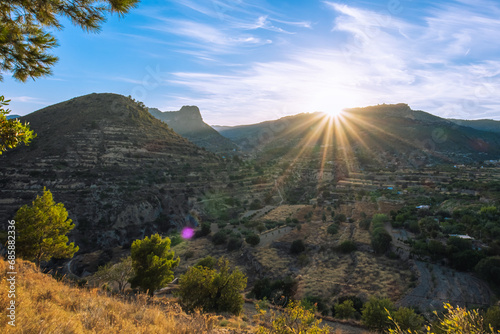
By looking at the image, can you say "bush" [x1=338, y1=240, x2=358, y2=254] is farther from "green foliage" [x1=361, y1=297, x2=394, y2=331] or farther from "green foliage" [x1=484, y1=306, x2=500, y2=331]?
"green foliage" [x1=484, y1=306, x2=500, y2=331]

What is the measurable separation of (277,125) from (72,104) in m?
141

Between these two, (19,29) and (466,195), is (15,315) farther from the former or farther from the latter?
(466,195)

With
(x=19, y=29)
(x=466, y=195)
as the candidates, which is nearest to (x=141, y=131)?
(x=19, y=29)

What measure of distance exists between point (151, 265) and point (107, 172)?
32812 millimetres

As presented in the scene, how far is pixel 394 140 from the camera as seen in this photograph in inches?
3866

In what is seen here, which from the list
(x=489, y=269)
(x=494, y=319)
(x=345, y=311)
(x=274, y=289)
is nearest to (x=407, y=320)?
(x=494, y=319)

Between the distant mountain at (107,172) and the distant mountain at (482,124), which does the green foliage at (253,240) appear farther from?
the distant mountain at (482,124)

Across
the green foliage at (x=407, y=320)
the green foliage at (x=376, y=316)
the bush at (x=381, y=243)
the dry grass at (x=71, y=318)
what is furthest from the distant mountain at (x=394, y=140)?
the dry grass at (x=71, y=318)

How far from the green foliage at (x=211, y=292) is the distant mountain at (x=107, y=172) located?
24348 millimetres

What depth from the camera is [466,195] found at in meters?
39.4

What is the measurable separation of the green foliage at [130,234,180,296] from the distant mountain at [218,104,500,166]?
81.4 metres

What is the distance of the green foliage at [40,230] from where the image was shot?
12.8m

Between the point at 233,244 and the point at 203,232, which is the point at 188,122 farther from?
the point at 233,244

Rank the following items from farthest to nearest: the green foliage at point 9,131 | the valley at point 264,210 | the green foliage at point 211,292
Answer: the valley at point 264,210
the green foliage at point 211,292
the green foliage at point 9,131
